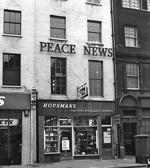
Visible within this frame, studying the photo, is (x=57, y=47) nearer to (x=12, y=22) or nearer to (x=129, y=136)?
(x=12, y=22)

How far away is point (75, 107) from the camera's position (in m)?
26.5

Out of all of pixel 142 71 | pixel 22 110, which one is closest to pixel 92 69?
pixel 142 71

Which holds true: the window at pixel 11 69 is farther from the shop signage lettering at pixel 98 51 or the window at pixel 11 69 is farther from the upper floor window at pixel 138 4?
the upper floor window at pixel 138 4

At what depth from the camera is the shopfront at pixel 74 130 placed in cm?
2552

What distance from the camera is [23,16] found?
85.4 feet

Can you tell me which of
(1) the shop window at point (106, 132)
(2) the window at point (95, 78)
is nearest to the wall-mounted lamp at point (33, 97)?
(2) the window at point (95, 78)

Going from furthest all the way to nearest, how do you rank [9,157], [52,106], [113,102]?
[113,102], [52,106], [9,157]

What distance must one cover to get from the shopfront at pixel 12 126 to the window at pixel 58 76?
244 centimetres

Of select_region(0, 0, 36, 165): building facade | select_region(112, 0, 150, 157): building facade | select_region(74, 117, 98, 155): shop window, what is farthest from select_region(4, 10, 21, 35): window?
select_region(112, 0, 150, 157): building facade

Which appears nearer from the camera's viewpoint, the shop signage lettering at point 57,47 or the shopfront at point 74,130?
the shopfront at point 74,130

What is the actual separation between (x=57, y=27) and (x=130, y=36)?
631 cm

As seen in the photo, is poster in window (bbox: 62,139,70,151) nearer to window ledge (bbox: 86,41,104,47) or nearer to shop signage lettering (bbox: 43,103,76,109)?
shop signage lettering (bbox: 43,103,76,109)

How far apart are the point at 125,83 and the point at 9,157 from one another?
412 inches

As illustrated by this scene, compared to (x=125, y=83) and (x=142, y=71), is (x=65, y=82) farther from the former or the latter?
(x=142, y=71)
